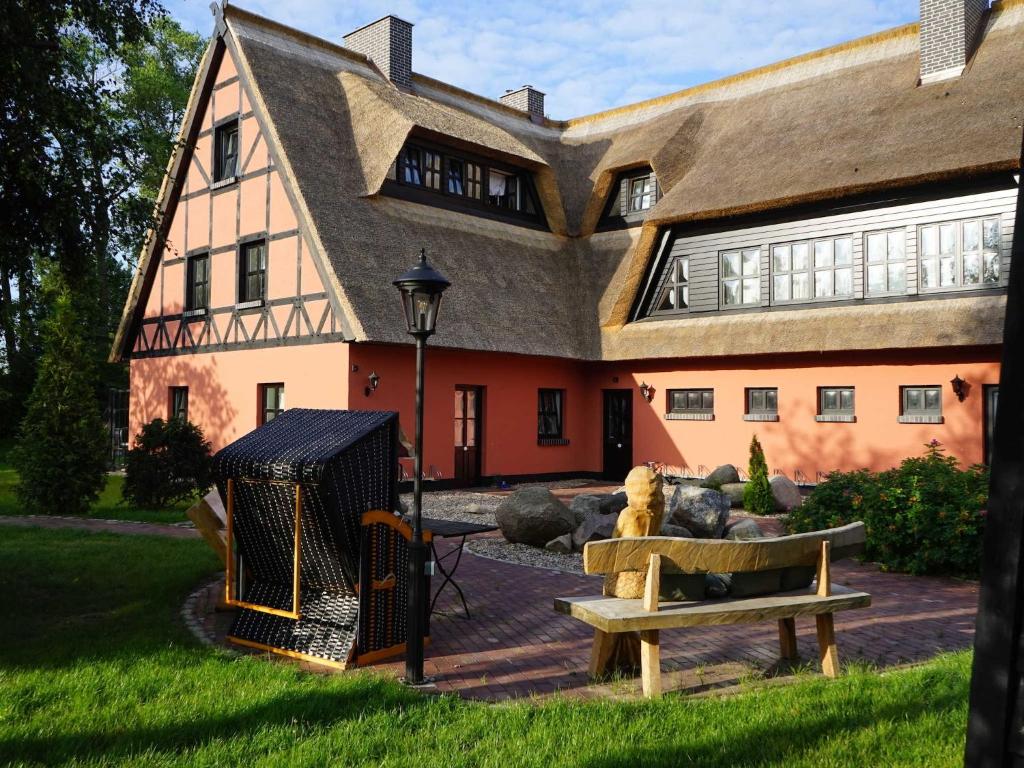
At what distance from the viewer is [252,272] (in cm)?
1784

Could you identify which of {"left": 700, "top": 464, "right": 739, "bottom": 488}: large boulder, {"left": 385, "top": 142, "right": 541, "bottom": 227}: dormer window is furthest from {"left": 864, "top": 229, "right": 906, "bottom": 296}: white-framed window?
{"left": 385, "top": 142, "right": 541, "bottom": 227}: dormer window

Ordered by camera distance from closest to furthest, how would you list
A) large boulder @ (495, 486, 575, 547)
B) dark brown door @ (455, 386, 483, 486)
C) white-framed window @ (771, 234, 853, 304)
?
large boulder @ (495, 486, 575, 547), white-framed window @ (771, 234, 853, 304), dark brown door @ (455, 386, 483, 486)

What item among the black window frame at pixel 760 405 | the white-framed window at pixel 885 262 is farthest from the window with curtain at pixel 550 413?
the white-framed window at pixel 885 262

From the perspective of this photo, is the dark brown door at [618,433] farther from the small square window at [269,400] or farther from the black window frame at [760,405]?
the small square window at [269,400]

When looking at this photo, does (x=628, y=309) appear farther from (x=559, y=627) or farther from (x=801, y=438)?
(x=559, y=627)

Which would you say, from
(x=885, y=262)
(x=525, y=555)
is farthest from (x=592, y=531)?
(x=885, y=262)

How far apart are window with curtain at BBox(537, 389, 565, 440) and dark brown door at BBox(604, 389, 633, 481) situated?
3.60 ft

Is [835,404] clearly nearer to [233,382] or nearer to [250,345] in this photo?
[250,345]

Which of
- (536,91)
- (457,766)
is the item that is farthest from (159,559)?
(536,91)

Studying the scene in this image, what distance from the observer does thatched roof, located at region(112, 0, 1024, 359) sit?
578 inches

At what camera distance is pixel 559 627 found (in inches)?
243

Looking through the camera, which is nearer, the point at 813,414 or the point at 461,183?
the point at 813,414

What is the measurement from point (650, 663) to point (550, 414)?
1462cm

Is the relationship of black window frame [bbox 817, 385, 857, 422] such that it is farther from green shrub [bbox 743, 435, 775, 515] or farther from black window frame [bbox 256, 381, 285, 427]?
black window frame [bbox 256, 381, 285, 427]
